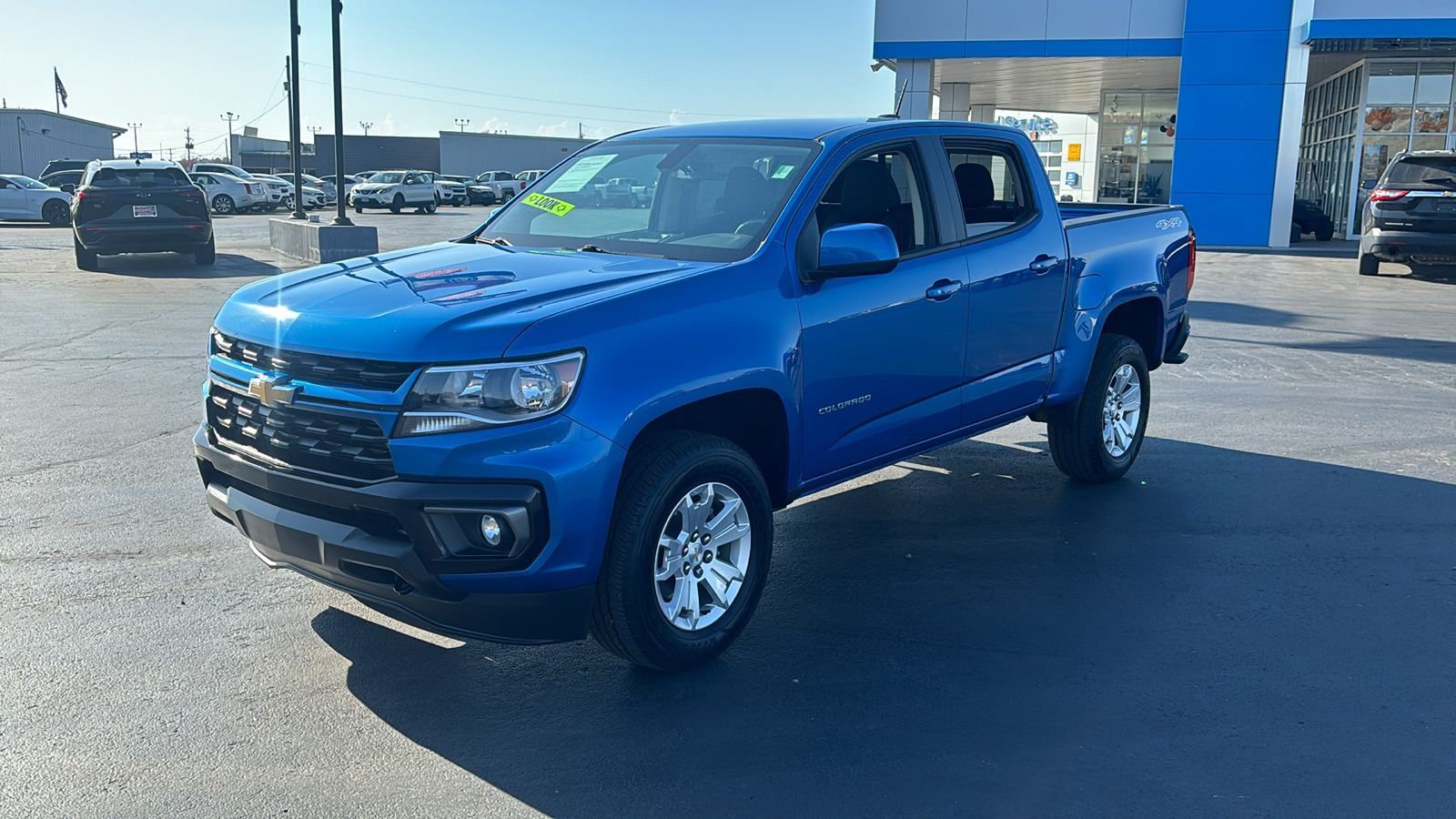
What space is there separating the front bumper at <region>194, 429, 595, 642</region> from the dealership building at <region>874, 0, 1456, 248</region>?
2524cm

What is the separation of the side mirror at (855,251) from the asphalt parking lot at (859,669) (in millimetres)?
1353

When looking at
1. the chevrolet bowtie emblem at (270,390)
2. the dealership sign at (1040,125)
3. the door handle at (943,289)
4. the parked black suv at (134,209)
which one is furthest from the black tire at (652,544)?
the dealership sign at (1040,125)

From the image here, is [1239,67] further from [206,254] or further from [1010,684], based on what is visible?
[1010,684]

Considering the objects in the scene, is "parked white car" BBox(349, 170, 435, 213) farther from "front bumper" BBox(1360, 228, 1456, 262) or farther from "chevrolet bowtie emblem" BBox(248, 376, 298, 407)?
"chevrolet bowtie emblem" BBox(248, 376, 298, 407)

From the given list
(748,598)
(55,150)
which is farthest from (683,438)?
(55,150)

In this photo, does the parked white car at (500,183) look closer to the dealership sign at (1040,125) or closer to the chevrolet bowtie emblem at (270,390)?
the dealership sign at (1040,125)

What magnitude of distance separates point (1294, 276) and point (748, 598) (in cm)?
1845

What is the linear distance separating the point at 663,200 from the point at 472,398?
5.86ft

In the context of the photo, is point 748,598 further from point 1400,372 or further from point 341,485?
point 1400,372

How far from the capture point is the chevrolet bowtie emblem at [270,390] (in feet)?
12.1

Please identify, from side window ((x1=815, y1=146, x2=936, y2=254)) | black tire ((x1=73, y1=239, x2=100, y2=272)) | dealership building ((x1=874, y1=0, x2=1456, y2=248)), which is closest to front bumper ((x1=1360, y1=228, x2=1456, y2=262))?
Answer: dealership building ((x1=874, y1=0, x2=1456, y2=248))

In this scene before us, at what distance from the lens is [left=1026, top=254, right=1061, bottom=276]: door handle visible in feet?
18.4

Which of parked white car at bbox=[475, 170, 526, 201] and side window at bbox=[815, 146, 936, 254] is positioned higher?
parked white car at bbox=[475, 170, 526, 201]

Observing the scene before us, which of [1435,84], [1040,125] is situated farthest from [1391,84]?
[1040,125]
